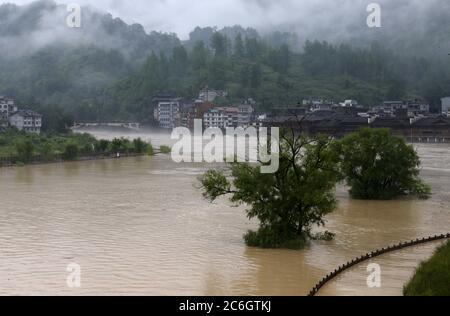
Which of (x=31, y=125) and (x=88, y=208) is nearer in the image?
(x=88, y=208)

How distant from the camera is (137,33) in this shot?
10775cm

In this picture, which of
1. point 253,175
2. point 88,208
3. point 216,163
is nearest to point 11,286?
point 253,175

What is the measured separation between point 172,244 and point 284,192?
6.92ft

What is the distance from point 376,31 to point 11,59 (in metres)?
57.0

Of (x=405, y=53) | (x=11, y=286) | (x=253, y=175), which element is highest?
(x=405, y=53)

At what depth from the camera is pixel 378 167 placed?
17047 mm

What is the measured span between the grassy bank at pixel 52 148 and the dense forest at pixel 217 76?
25.6 ft

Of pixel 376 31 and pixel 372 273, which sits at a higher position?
pixel 376 31

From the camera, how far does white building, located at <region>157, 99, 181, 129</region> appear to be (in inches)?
2265

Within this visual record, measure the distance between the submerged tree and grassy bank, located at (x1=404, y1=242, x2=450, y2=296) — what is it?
3.21 meters

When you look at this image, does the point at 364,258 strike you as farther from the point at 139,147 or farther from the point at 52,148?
the point at 139,147

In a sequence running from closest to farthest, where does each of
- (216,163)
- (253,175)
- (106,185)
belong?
(253,175), (106,185), (216,163)
